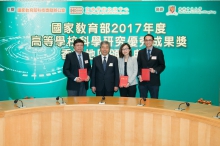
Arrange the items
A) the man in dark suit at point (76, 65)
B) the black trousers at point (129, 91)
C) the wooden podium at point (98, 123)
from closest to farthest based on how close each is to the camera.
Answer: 1. the wooden podium at point (98, 123)
2. the man in dark suit at point (76, 65)
3. the black trousers at point (129, 91)

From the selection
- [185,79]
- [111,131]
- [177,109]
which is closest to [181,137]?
[177,109]

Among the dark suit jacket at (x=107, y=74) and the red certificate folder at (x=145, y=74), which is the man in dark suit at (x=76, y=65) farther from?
the red certificate folder at (x=145, y=74)

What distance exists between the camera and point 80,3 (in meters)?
6.18

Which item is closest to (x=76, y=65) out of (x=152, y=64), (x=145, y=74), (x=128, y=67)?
(x=128, y=67)

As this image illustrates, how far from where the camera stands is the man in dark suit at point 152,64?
4.70 metres

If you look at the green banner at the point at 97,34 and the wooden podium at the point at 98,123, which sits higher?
the green banner at the point at 97,34

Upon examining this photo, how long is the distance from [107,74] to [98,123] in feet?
5.13

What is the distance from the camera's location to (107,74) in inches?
184

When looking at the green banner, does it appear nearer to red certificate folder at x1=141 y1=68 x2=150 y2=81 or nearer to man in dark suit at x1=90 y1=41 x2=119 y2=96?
man in dark suit at x1=90 y1=41 x2=119 y2=96

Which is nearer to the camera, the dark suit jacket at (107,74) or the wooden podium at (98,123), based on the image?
the wooden podium at (98,123)

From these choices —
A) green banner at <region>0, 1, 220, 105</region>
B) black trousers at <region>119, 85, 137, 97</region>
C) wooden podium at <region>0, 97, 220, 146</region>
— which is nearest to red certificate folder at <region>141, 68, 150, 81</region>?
black trousers at <region>119, 85, 137, 97</region>

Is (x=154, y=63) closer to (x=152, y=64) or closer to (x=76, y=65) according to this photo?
(x=152, y=64)

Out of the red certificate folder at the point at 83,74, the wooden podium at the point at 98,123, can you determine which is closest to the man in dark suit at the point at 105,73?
the red certificate folder at the point at 83,74

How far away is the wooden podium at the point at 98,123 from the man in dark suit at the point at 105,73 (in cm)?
136
